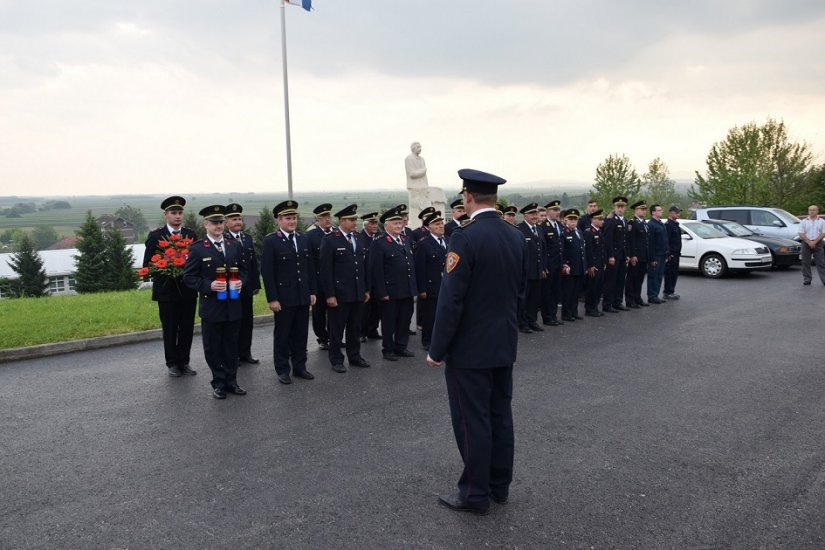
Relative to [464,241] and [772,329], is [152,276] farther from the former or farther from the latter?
[772,329]

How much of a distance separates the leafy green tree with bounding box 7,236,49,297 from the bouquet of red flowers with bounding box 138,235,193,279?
50.1 meters

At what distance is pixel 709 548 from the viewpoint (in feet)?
11.0

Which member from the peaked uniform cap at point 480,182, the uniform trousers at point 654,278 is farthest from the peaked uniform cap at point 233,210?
the uniform trousers at point 654,278

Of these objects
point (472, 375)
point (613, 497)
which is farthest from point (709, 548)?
point (472, 375)

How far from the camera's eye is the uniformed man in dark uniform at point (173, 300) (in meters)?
7.13

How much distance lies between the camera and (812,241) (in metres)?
13.5

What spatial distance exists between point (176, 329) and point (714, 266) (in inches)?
532

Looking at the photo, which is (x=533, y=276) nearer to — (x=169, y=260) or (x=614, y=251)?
(x=614, y=251)

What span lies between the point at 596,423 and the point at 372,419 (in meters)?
1.97

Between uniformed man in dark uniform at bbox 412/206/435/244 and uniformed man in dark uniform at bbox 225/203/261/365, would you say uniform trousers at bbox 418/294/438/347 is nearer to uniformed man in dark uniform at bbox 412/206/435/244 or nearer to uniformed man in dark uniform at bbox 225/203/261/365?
uniformed man in dark uniform at bbox 412/206/435/244

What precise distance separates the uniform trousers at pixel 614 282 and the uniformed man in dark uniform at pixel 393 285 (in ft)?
15.3

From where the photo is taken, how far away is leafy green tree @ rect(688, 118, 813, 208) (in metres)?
39.6

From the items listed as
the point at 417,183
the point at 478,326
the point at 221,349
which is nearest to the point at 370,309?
the point at 221,349

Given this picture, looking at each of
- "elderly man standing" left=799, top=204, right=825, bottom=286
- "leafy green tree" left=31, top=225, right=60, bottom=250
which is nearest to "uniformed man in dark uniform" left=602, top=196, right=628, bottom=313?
"elderly man standing" left=799, top=204, right=825, bottom=286
